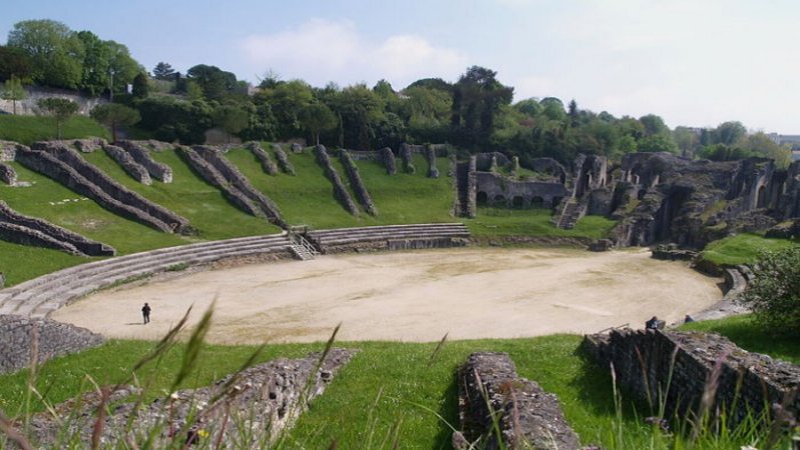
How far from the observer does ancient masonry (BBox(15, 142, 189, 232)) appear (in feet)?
122

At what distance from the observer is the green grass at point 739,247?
117 feet

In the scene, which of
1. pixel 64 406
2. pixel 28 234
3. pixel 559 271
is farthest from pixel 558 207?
pixel 64 406

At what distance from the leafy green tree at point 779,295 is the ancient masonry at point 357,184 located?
3196 cm

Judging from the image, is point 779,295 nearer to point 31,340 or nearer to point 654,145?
point 31,340

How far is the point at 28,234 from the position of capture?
29.9 m

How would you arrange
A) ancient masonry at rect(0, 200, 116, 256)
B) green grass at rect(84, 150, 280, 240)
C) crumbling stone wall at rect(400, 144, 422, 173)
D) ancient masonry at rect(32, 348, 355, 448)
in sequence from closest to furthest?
ancient masonry at rect(32, 348, 355, 448) < ancient masonry at rect(0, 200, 116, 256) < green grass at rect(84, 150, 280, 240) < crumbling stone wall at rect(400, 144, 422, 173)

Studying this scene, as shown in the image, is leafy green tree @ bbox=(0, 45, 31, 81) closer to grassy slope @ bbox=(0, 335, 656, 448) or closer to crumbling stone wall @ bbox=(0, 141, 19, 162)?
crumbling stone wall @ bbox=(0, 141, 19, 162)

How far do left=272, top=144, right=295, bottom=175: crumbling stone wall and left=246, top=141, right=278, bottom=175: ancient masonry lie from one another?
0.66 metres

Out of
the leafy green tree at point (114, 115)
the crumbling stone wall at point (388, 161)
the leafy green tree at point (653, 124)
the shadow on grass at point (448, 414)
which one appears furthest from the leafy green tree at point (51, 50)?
the leafy green tree at point (653, 124)

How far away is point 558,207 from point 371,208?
16089 millimetres

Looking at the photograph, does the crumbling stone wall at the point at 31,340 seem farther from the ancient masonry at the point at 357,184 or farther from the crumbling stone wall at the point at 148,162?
the ancient masonry at the point at 357,184

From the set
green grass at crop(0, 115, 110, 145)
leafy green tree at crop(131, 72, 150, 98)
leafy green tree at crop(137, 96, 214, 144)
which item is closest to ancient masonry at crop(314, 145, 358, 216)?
leafy green tree at crop(137, 96, 214, 144)

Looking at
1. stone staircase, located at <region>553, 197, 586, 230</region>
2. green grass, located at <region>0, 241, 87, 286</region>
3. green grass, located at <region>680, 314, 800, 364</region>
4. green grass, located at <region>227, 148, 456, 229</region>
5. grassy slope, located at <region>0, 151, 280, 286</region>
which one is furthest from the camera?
stone staircase, located at <region>553, 197, 586, 230</region>

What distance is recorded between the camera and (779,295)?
1742 centimetres
